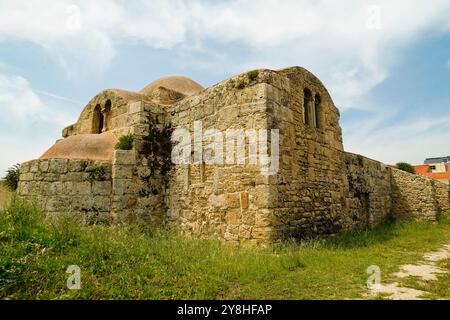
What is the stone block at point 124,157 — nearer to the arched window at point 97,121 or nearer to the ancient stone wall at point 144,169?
the ancient stone wall at point 144,169

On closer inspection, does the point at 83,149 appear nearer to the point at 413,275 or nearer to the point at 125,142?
the point at 125,142

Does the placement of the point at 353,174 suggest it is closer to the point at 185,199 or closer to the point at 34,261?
the point at 185,199

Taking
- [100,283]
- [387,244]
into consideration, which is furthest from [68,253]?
[387,244]

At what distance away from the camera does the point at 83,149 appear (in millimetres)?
7668

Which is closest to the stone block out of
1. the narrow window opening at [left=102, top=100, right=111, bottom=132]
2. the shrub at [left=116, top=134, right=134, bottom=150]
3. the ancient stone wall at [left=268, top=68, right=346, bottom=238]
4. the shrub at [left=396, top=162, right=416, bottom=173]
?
the shrub at [left=116, top=134, right=134, bottom=150]

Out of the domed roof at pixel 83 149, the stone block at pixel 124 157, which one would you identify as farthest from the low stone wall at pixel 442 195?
the domed roof at pixel 83 149

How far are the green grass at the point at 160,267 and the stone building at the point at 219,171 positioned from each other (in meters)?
1.08

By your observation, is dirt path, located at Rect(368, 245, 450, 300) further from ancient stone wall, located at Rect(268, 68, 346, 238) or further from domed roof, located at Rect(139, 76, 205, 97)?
domed roof, located at Rect(139, 76, 205, 97)

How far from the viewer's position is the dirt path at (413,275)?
358 cm

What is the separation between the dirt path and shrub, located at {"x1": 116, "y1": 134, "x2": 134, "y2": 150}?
616cm

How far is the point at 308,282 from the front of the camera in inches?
160

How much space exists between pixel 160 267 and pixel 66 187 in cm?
411

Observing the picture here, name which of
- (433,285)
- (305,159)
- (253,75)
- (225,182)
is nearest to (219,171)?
(225,182)
